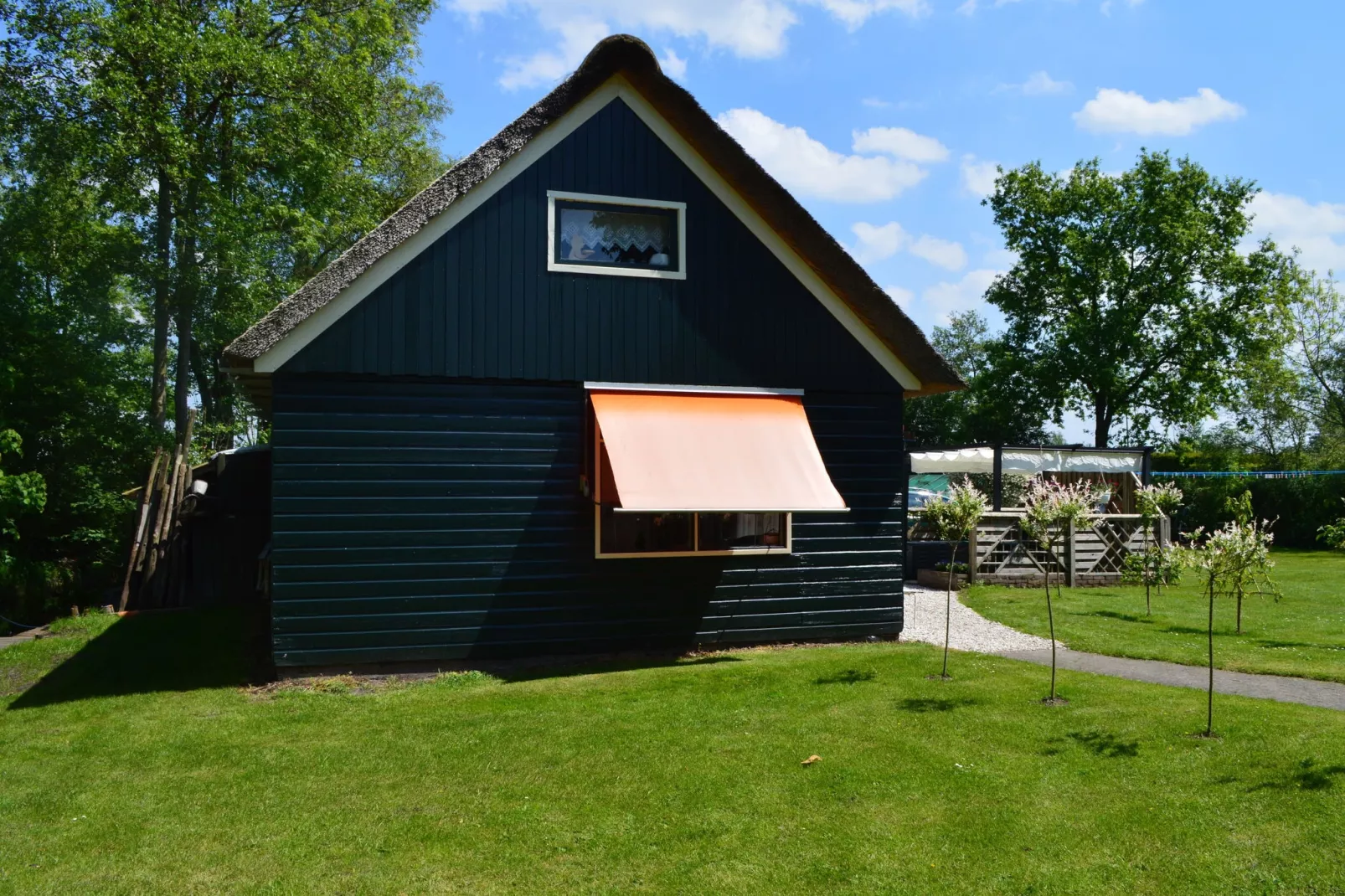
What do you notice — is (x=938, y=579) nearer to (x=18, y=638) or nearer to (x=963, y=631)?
(x=963, y=631)

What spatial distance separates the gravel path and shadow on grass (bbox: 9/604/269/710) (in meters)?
8.12

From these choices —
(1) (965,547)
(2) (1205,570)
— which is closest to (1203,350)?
(1) (965,547)

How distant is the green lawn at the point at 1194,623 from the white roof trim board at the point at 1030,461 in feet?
9.11

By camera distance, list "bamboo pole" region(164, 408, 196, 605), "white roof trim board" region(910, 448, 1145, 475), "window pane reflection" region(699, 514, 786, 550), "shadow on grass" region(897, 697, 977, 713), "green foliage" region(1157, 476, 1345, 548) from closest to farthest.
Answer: "shadow on grass" region(897, 697, 977, 713) < "window pane reflection" region(699, 514, 786, 550) < "bamboo pole" region(164, 408, 196, 605) < "white roof trim board" region(910, 448, 1145, 475) < "green foliage" region(1157, 476, 1345, 548)

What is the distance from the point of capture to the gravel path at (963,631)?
11.7 meters

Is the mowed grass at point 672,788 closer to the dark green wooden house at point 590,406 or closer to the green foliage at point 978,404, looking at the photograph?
the dark green wooden house at point 590,406

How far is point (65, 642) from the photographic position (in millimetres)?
12086

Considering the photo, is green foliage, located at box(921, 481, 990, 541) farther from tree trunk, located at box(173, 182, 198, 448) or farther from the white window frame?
tree trunk, located at box(173, 182, 198, 448)

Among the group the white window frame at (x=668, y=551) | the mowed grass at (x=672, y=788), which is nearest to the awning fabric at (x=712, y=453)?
the white window frame at (x=668, y=551)

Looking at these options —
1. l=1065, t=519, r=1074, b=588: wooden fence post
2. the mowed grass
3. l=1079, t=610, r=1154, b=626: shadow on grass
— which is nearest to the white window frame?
the mowed grass

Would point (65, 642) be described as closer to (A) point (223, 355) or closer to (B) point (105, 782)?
(A) point (223, 355)

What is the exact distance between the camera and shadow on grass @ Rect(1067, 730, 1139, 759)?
22.1ft

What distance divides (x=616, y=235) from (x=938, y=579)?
10433 mm

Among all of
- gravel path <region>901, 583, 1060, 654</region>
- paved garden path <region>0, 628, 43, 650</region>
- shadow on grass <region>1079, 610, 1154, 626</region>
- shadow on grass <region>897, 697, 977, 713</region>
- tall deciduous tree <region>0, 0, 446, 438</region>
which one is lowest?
paved garden path <region>0, 628, 43, 650</region>
